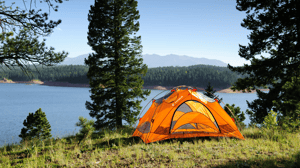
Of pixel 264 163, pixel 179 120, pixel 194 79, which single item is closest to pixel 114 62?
pixel 179 120

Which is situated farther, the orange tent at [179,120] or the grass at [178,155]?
the orange tent at [179,120]

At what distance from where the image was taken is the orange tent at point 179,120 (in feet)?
21.8

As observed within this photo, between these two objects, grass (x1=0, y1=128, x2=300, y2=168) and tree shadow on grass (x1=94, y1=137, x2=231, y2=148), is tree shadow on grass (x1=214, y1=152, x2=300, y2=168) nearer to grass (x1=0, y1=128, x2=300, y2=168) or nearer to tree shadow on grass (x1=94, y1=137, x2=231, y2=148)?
grass (x1=0, y1=128, x2=300, y2=168)

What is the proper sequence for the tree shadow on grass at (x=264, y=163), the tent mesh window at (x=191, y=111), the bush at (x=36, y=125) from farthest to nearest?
1. the bush at (x=36, y=125)
2. the tent mesh window at (x=191, y=111)
3. the tree shadow on grass at (x=264, y=163)

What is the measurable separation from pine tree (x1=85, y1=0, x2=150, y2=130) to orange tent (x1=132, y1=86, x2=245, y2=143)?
5.99 m

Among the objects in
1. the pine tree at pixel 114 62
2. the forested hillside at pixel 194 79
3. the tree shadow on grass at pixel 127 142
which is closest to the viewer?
the tree shadow on grass at pixel 127 142

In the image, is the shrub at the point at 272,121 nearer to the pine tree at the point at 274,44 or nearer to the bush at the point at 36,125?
the pine tree at the point at 274,44

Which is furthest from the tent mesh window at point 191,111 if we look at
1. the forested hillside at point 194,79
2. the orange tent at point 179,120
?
the forested hillside at point 194,79

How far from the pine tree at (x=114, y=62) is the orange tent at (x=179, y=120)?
599 centimetres

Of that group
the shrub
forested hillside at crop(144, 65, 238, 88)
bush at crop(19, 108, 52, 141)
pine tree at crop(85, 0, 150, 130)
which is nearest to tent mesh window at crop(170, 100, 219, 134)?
the shrub

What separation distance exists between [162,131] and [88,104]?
8.78m

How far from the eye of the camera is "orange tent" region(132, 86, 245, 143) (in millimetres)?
6648

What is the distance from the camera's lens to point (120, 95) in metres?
12.9

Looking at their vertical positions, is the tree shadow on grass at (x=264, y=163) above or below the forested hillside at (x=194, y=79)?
below
